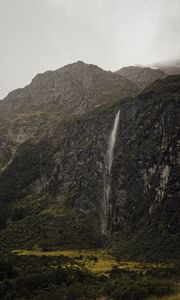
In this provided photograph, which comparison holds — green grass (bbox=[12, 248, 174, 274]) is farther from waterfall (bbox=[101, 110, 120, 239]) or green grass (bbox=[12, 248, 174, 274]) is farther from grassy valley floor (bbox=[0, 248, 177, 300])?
waterfall (bbox=[101, 110, 120, 239])

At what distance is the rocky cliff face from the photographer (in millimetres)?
108250

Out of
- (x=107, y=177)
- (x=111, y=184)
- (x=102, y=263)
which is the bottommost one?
(x=102, y=263)

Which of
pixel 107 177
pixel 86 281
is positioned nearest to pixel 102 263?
pixel 86 281

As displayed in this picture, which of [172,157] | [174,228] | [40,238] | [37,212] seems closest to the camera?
[174,228]

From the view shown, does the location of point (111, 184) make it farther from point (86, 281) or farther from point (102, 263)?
point (86, 281)

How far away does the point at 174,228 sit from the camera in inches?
3971

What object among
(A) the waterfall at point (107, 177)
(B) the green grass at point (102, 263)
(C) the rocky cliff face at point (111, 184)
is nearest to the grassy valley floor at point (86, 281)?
(B) the green grass at point (102, 263)

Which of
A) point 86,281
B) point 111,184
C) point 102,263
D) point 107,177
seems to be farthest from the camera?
point 107,177

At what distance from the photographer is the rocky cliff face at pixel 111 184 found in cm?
10825

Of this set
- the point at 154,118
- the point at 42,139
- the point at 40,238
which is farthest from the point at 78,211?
the point at 42,139

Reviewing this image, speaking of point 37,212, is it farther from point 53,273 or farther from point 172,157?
point 53,273

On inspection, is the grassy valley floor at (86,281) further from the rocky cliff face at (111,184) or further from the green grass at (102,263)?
the rocky cliff face at (111,184)

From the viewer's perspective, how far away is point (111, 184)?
5034 inches

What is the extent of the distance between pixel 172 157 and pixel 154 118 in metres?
16.2
